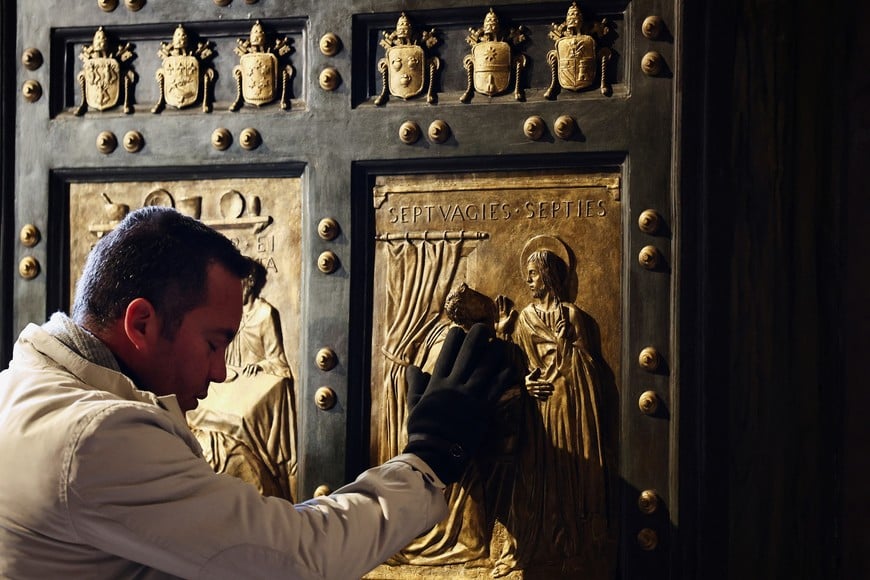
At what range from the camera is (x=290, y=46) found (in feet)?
9.19

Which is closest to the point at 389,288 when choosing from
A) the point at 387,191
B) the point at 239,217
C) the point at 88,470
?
the point at 387,191

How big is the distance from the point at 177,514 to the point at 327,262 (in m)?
0.89

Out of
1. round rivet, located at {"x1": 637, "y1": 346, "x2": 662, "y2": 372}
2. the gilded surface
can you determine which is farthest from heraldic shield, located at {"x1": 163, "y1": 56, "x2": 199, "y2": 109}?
round rivet, located at {"x1": 637, "y1": 346, "x2": 662, "y2": 372}

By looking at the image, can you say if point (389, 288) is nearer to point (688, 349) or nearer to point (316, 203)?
point (316, 203)

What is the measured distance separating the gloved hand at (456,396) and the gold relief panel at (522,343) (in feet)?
0.18

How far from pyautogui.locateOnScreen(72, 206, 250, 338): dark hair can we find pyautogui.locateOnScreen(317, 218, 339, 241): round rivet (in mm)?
517

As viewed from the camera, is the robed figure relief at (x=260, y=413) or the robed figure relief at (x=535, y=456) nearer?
the robed figure relief at (x=535, y=456)

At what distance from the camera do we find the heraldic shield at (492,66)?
2.65m

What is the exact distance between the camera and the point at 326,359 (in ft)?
8.88

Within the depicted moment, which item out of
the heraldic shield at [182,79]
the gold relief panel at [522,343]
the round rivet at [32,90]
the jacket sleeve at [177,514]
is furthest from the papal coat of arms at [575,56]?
the round rivet at [32,90]

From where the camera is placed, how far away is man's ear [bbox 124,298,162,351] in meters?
2.13

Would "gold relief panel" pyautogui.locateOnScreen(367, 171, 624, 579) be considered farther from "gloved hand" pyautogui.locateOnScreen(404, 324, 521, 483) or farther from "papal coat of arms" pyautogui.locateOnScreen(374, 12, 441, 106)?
"papal coat of arms" pyautogui.locateOnScreen(374, 12, 441, 106)

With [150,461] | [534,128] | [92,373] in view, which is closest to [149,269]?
[92,373]

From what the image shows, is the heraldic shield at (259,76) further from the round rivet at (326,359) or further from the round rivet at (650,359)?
the round rivet at (650,359)
